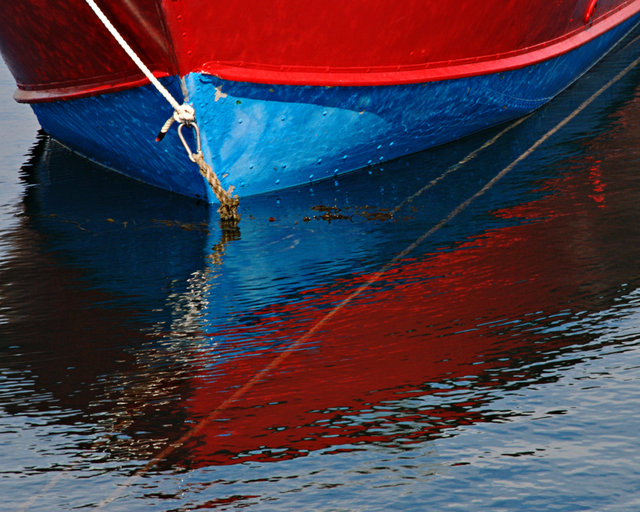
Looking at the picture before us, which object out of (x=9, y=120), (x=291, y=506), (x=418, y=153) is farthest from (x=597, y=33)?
(x=291, y=506)

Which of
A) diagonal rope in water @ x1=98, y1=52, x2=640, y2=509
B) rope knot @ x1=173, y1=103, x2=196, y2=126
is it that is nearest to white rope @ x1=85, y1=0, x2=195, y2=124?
rope knot @ x1=173, y1=103, x2=196, y2=126

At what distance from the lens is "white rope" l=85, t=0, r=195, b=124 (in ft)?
21.6

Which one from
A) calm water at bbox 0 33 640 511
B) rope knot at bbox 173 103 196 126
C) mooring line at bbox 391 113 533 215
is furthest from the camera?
mooring line at bbox 391 113 533 215

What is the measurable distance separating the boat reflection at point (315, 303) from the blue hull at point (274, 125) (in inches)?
9.5

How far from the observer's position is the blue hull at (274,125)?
693cm

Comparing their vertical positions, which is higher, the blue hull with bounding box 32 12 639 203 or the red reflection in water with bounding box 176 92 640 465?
the blue hull with bounding box 32 12 639 203

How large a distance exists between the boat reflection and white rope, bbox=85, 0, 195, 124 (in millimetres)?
790

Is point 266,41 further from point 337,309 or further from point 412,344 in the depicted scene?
point 412,344

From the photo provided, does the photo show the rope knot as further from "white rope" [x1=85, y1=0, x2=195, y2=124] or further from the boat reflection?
the boat reflection

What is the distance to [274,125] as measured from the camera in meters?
7.12

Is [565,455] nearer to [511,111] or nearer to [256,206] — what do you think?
[256,206]

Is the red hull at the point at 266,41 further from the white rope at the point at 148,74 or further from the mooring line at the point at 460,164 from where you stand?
the mooring line at the point at 460,164

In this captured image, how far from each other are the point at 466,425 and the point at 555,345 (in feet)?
2.78

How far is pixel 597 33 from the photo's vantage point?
10445 mm
